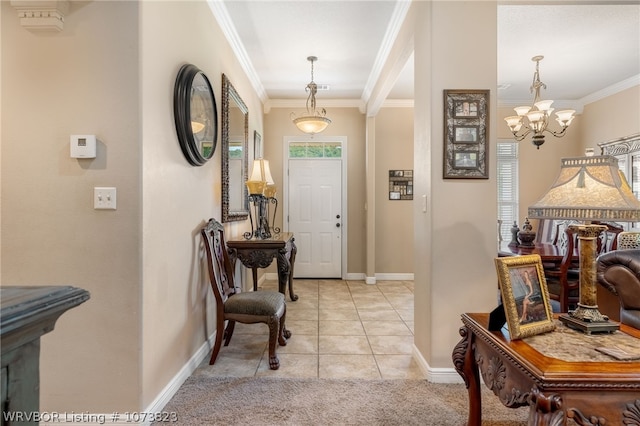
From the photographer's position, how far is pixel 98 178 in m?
1.67

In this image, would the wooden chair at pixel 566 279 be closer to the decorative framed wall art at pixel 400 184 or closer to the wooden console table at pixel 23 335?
the decorative framed wall art at pixel 400 184

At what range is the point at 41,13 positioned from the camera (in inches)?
63.9

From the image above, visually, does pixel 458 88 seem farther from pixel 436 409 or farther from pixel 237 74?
pixel 237 74

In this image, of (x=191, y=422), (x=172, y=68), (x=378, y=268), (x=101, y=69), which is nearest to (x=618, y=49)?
(x=378, y=268)

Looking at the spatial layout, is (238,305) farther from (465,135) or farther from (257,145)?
(257,145)

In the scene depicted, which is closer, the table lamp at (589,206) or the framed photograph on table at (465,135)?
the table lamp at (589,206)

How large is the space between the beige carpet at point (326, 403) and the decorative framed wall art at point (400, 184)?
3.48m

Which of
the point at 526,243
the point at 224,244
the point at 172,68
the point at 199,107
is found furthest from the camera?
the point at 526,243

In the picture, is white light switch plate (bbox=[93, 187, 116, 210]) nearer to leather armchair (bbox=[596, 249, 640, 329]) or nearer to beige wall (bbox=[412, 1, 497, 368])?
beige wall (bbox=[412, 1, 497, 368])

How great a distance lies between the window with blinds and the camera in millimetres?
5270

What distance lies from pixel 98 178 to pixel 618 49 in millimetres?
5081

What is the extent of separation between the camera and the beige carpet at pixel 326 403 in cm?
175

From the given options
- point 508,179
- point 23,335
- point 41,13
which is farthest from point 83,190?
point 508,179

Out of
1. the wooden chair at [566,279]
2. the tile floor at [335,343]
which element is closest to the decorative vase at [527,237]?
the wooden chair at [566,279]
